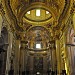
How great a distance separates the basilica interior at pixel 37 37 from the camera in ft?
45.7

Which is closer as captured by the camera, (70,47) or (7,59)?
(7,59)

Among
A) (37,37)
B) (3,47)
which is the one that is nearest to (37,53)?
(37,37)

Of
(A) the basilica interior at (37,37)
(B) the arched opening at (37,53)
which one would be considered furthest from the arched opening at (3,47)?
(B) the arched opening at (37,53)

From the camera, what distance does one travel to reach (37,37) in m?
30.8

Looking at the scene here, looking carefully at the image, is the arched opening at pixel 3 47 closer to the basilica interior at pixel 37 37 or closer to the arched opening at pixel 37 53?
the basilica interior at pixel 37 37

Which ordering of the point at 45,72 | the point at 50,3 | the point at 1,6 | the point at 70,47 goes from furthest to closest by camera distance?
the point at 45,72 → the point at 50,3 → the point at 70,47 → the point at 1,6

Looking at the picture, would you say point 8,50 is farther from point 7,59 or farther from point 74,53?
point 74,53

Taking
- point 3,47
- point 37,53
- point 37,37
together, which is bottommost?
point 37,53

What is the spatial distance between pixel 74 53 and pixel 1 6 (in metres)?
7.92

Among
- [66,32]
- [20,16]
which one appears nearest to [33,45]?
[20,16]

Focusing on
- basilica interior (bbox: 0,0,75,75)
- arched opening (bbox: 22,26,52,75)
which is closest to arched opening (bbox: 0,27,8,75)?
basilica interior (bbox: 0,0,75,75)

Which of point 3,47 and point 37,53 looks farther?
point 37,53

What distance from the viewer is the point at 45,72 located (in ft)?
93.4

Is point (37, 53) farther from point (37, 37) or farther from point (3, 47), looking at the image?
point (3, 47)
